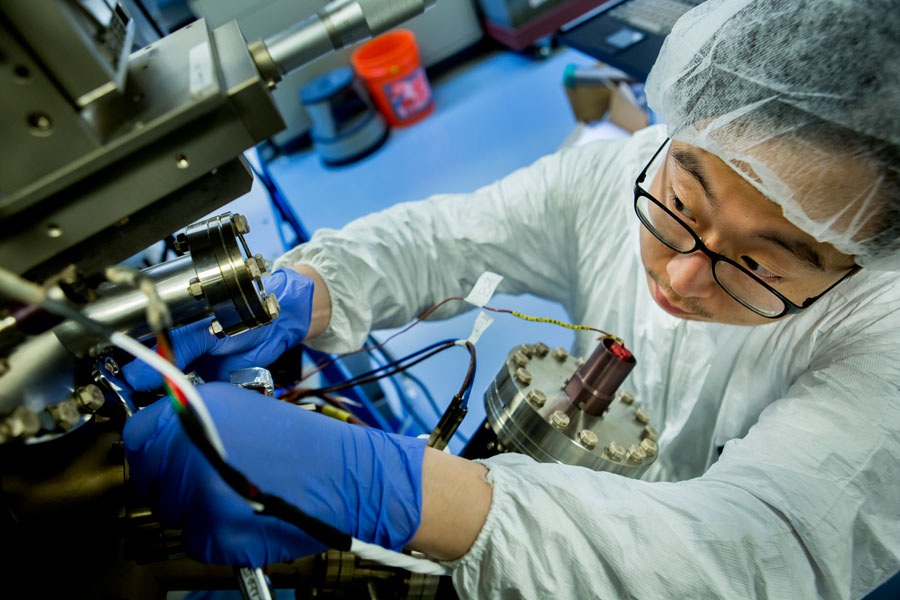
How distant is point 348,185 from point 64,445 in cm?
188

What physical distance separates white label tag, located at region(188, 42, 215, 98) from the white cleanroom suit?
0.51m

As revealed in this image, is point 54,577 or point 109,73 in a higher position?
point 109,73

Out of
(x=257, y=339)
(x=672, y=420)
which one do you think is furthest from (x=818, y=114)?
(x=257, y=339)

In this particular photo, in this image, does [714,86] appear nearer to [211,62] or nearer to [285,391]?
[211,62]

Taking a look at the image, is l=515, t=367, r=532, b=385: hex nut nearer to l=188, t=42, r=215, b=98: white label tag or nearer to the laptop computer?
l=188, t=42, r=215, b=98: white label tag

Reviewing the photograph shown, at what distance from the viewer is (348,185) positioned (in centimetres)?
228

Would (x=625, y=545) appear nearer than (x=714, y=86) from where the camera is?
Yes

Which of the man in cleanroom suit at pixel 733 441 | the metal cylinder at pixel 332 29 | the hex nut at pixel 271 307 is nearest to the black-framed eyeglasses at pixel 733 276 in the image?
the man in cleanroom suit at pixel 733 441

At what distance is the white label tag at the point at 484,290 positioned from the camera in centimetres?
96

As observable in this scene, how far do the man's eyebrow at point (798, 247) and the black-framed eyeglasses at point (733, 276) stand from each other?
0.07m

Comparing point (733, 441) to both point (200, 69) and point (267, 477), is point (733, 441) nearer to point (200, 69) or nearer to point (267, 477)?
point (267, 477)

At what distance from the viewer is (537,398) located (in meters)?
0.76

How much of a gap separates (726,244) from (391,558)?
601 mm

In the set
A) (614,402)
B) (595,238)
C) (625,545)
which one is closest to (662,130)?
(595,238)
